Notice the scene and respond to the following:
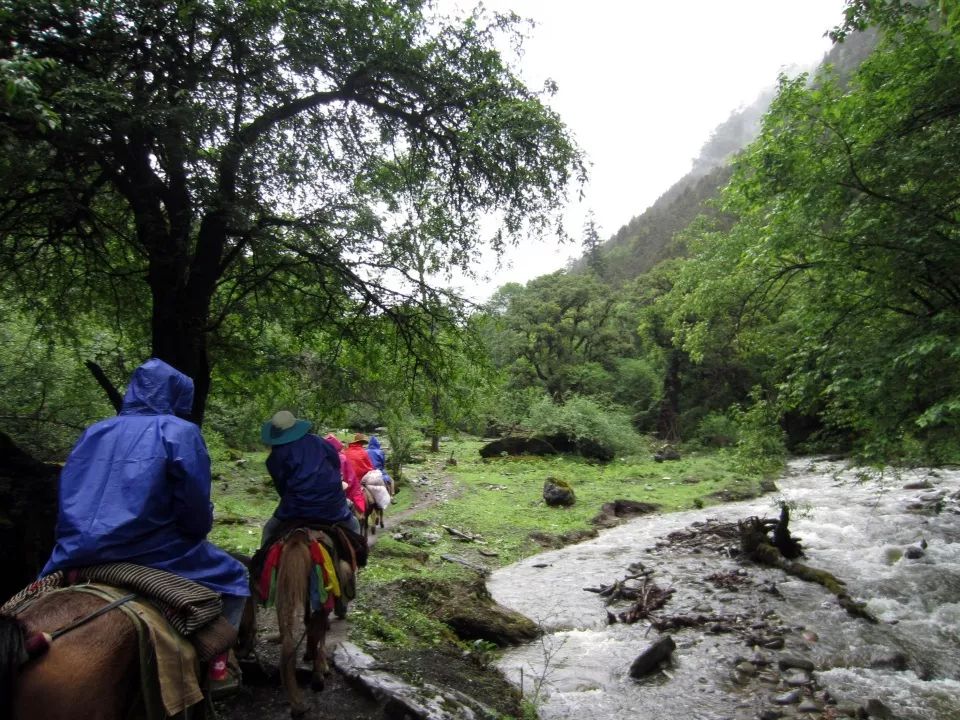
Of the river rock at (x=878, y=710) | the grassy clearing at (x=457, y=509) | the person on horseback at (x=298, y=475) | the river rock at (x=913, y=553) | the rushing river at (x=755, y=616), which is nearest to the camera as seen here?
the person on horseback at (x=298, y=475)

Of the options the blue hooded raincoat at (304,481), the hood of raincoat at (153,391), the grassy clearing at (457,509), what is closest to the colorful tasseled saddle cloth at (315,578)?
the blue hooded raincoat at (304,481)

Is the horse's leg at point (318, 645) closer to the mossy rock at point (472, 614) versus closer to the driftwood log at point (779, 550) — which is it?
the mossy rock at point (472, 614)

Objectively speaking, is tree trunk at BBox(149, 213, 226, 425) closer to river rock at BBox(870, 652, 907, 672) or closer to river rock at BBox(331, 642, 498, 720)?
river rock at BBox(331, 642, 498, 720)

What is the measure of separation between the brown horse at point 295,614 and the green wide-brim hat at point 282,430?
865 mm

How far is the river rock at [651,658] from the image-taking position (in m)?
6.64

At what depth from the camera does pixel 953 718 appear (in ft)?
18.5

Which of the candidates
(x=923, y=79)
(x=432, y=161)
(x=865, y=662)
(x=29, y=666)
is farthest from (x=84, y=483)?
(x=923, y=79)

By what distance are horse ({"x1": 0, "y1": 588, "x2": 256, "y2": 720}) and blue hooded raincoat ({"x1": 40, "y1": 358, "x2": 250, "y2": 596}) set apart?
10.7 inches

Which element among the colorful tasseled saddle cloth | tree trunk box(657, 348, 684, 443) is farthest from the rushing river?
tree trunk box(657, 348, 684, 443)

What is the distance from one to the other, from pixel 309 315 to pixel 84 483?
5.12m

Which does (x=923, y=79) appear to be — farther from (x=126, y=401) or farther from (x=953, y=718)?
(x=126, y=401)

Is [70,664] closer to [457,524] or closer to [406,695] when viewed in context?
[406,695]

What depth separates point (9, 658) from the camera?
105 inches

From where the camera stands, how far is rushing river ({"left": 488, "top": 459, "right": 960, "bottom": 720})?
20.0ft
